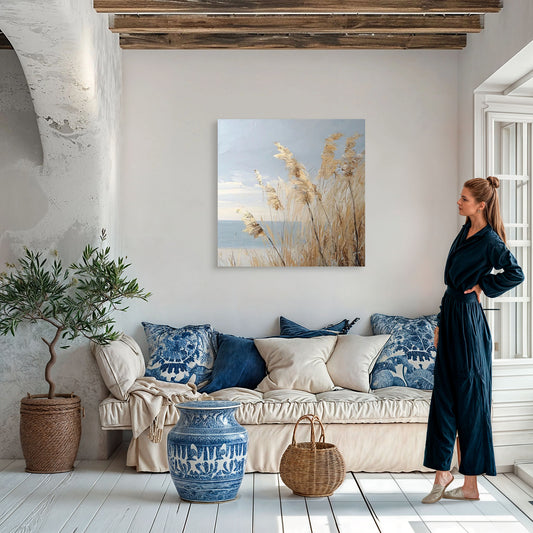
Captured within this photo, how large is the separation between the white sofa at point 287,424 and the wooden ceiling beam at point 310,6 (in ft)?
7.80

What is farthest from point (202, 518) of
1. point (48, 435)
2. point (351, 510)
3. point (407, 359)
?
point (407, 359)

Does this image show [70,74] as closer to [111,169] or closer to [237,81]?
[111,169]

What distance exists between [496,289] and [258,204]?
2254 millimetres

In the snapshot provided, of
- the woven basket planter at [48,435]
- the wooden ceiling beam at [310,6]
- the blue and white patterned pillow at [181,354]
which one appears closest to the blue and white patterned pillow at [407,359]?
the blue and white patterned pillow at [181,354]

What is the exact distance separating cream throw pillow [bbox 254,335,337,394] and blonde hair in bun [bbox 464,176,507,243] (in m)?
1.65

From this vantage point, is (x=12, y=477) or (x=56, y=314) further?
(x=56, y=314)

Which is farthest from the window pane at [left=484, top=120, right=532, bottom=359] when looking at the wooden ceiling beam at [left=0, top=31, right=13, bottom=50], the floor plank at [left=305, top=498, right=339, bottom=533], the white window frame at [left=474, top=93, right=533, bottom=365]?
the wooden ceiling beam at [left=0, top=31, right=13, bottom=50]

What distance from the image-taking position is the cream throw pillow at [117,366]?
15.4 ft

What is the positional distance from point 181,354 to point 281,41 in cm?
248

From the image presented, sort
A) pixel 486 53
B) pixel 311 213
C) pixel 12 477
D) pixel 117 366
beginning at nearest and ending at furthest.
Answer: pixel 12 477 → pixel 117 366 → pixel 486 53 → pixel 311 213

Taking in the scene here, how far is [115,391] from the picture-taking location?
186 inches

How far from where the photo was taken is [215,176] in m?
5.69

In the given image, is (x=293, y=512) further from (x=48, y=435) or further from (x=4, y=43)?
(x=4, y=43)

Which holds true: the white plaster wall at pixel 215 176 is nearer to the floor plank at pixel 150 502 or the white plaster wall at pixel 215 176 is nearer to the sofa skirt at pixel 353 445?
the sofa skirt at pixel 353 445
